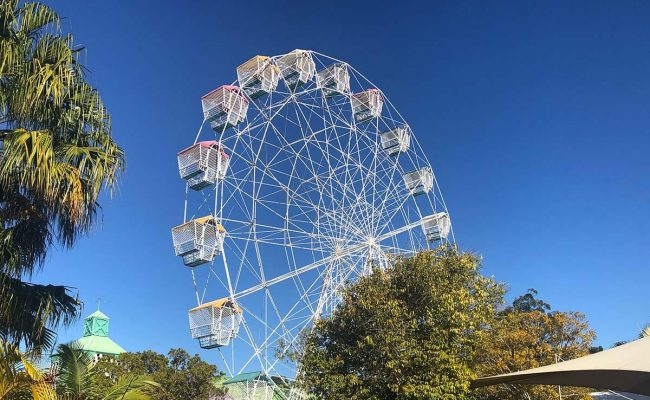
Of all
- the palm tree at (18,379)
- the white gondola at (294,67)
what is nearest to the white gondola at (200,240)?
the white gondola at (294,67)

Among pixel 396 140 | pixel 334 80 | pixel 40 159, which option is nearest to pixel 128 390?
pixel 40 159

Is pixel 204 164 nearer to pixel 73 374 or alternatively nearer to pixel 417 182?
pixel 417 182

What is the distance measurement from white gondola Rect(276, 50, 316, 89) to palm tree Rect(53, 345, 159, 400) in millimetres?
22357

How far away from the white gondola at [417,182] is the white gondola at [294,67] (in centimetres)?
852

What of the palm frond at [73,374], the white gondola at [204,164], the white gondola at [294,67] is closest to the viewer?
the palm frond at [73,374]

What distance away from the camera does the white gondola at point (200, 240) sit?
24.4 m

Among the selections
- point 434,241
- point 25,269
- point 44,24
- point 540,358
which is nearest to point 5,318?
point 25,269

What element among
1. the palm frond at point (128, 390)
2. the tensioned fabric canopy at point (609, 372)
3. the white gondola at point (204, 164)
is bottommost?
the tensioned fabric canopy at point (609, 372)

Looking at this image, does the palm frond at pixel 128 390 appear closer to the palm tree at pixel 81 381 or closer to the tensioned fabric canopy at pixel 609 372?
the palm tree at pixel 81 381

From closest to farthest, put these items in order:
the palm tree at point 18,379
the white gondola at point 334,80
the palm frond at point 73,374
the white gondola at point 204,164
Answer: the palm tree at point 18,379 < the palm frond at point 73,374 < the white gondola at point 204,164 < the white gondola at point 334,80

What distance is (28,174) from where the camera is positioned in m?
7.87

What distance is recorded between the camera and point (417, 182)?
32.6 m

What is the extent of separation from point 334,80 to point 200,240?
11.7 metres

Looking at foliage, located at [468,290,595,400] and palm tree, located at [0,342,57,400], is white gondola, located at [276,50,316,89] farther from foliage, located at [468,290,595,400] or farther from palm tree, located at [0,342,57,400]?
palm tree, located at [0,342,57,400]
